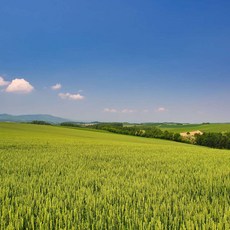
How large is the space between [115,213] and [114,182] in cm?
234

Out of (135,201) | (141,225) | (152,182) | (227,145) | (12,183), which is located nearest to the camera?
(141,225)

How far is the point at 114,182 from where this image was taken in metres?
6.45

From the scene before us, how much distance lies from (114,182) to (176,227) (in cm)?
292

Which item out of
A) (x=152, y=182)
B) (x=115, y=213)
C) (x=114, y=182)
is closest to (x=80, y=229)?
(x=115, y=213)

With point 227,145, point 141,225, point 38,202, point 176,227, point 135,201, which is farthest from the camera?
point 227,145

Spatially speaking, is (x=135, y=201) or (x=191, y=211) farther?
(x=135, y=201)

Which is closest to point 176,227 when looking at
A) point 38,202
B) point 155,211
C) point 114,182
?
point 155,211

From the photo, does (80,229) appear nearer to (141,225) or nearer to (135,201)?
(141,225)

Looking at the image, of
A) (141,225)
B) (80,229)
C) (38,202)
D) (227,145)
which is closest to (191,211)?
(141,225)

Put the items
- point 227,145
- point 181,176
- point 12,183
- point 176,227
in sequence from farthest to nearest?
1. point 227,145
2. point 181,176
3. point 12,183
4. point 176,227

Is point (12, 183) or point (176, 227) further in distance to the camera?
point (12, 183)

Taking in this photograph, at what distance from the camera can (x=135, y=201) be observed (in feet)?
16.0

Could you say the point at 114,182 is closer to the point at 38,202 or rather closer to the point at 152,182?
the point at 152,182

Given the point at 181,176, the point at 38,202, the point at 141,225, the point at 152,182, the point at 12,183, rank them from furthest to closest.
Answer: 1. the point at 181,176
2. the point at 152,182
3. the point at 12,183
4. the point at 38,202
5. the point at 141,225
